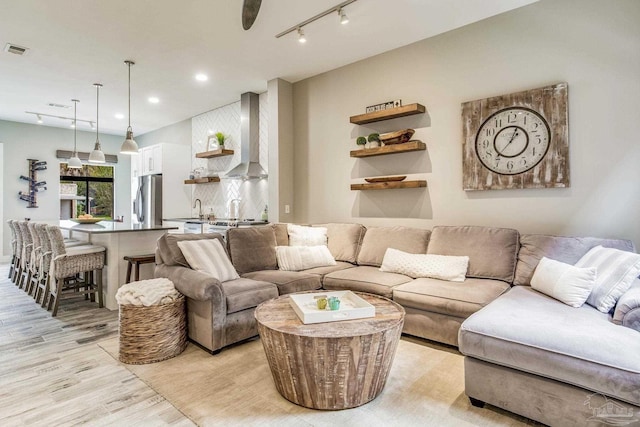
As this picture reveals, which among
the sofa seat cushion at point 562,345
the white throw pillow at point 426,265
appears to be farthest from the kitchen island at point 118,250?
the sofa seat cushion at point 562,345

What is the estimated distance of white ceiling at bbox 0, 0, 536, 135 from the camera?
3.15 meters

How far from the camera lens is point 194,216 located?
711cm

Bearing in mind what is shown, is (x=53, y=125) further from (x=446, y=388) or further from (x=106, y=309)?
(x=446, y=388)

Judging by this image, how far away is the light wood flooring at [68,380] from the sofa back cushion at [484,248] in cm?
253

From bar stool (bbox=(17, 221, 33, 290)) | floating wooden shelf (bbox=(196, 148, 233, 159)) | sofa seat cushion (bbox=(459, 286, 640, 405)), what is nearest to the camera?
sofa seat cushion (bbox=(459, 286, 640, 405))

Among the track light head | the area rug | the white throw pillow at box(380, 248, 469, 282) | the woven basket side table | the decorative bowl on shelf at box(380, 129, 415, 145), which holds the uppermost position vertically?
the track light head

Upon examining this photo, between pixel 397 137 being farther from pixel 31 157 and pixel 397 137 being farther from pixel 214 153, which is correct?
pixel 31 157

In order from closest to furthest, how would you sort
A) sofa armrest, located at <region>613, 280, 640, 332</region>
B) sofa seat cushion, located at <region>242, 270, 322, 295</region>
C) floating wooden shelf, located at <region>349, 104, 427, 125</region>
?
sofa armrest, located at <region>613, 280, 640, 332</region> < sofa seat cushion, located at <region>242, 270, 322, 295</region> < floating wooden shelf, located at <region>349, 104, 427, 125</region>

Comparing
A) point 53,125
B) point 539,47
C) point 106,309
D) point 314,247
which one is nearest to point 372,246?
point 314,247

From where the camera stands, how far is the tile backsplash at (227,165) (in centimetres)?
563

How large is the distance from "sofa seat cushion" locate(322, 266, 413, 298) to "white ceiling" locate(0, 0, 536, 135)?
245 centimetres

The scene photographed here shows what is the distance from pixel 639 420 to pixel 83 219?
609cm

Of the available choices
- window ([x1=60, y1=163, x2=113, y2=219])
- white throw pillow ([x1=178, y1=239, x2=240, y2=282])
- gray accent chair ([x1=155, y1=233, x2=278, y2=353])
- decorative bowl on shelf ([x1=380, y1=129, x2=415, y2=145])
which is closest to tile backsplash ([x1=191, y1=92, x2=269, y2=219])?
decorative bowl on shelf ([x1=380, y1=129, x2=415, y2=145])

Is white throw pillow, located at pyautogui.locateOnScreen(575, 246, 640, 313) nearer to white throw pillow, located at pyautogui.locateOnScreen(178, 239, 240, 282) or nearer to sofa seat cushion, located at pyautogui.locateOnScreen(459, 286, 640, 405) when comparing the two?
sofa seat cushion, located at pyautogui.locateOnScreen(459, 286, 640, 405)
